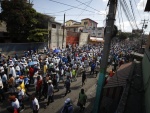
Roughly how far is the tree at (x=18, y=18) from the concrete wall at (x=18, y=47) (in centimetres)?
216

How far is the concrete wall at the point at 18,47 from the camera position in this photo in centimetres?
2233

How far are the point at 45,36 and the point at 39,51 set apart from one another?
340 cm

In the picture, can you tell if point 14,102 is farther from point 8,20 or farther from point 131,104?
point 8,20

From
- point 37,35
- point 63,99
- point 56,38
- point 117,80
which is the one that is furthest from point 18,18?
point 117,80

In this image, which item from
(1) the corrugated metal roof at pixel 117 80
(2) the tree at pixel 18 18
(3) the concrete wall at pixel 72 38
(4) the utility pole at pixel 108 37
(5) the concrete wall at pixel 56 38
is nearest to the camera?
(4) the utility pole at pixel 108 37

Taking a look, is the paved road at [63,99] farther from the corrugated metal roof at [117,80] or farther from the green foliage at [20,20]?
the green foliage at [20,20]

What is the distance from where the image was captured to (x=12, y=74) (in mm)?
11641

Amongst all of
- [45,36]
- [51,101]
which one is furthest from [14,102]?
[45,36]

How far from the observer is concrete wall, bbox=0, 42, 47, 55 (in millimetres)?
22328

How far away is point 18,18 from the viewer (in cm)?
2466

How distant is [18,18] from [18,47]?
4.29 m

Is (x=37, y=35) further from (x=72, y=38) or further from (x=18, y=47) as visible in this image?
(x=72, y=38)


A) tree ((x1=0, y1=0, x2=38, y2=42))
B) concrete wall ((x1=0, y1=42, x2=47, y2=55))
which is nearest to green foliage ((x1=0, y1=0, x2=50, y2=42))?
tree ((x1=0, y1=0, x2=38, y2=42))

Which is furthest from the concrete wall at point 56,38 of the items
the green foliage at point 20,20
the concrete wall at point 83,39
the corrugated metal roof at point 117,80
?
the corrugated metal roof at point 117,80
